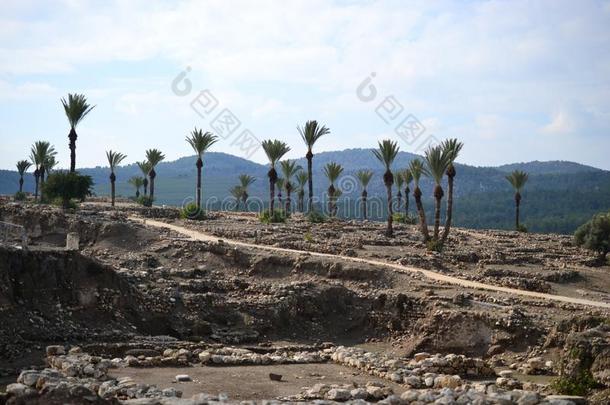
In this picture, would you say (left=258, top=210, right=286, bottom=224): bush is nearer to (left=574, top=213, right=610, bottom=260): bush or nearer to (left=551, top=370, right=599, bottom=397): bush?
(left=574, top=213, right=610, bottom=260): bush

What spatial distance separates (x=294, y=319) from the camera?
26797 mm

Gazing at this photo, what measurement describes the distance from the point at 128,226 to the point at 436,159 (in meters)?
15.9

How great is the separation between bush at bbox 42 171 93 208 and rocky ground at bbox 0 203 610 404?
9.49 m

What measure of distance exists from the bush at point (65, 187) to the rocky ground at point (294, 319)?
9.49m

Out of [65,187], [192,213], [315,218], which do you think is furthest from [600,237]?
[65,187]

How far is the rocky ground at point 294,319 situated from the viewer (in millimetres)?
17062

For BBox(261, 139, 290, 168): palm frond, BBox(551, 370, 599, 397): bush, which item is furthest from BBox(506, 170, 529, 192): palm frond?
BBox(551, 370, 599, 397): bush

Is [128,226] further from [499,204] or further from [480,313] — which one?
[499,204]

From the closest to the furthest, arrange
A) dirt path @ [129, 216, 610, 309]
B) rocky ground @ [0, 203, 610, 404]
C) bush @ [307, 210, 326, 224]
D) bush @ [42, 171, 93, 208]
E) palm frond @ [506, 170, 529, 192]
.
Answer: rocky ground @ [0, 203, 610, 404] → dirt path @ [129, 216, 610, 309] → bush @ [42, 171, 93, 208] → bush @ [307, 210, 326, 224] → palm frond @ [506, 170, 529, 192]

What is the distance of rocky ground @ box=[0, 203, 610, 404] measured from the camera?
17.1m

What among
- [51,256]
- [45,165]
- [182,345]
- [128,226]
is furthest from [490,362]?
[45,165]

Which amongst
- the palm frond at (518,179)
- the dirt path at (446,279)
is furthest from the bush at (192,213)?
the palm frond at (518,179)

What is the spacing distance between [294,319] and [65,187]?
2538 cm

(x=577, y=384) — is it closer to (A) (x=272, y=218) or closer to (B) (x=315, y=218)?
(A) (x=272, y=218)
